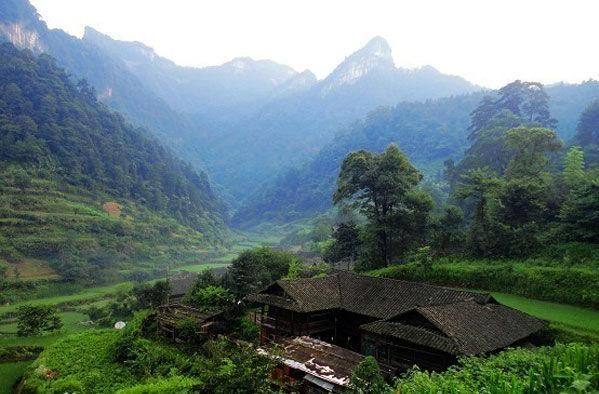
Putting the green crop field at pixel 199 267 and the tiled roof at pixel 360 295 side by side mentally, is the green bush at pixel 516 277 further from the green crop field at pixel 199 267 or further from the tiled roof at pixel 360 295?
the green crop field at pixel 199 267

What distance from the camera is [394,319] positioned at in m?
18.2

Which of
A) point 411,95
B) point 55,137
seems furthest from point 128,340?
point 411,95

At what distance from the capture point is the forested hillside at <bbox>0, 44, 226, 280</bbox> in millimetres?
59094

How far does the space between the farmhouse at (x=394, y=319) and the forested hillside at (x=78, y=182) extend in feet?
142

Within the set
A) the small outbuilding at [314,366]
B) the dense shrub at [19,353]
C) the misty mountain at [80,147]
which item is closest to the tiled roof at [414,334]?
the small outbuilding at [314,366]

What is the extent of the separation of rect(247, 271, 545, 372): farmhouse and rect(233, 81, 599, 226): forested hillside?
64588 mm

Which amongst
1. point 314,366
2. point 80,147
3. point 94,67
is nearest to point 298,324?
point 314,366

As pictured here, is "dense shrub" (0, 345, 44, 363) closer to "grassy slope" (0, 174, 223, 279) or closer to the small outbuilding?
the small outbuilding

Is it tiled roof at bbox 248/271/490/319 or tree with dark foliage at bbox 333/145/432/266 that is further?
tree with dark foliage at bbox 333/145/432/266

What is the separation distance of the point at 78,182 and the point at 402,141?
Answer: 73.0m

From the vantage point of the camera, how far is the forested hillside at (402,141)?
9562 centimetres

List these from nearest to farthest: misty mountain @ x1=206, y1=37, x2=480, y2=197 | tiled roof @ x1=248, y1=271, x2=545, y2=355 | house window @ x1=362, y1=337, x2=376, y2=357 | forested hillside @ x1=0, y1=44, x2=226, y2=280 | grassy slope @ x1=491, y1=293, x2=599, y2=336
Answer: tiled roof @ x1=248, y1=271, x2=545, y2=355
grassy slope @ x1=491, y1=293, x2=599, y2=336
house window @ x1=362, y1=337, x2=376, y2=357
forested hillside @ x1=0, y1=44, x2=226, y2=280
misty mountain @ x1=206, y1=37, x2=480, y2=197

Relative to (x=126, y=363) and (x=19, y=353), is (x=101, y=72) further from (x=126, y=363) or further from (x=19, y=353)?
(x=126, y=363)

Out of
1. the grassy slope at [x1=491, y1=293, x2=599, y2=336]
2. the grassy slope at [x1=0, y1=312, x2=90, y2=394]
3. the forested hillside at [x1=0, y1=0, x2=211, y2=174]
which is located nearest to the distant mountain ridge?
the forested hillside at [x1=0, y1=0, x2=211, y2=174]
